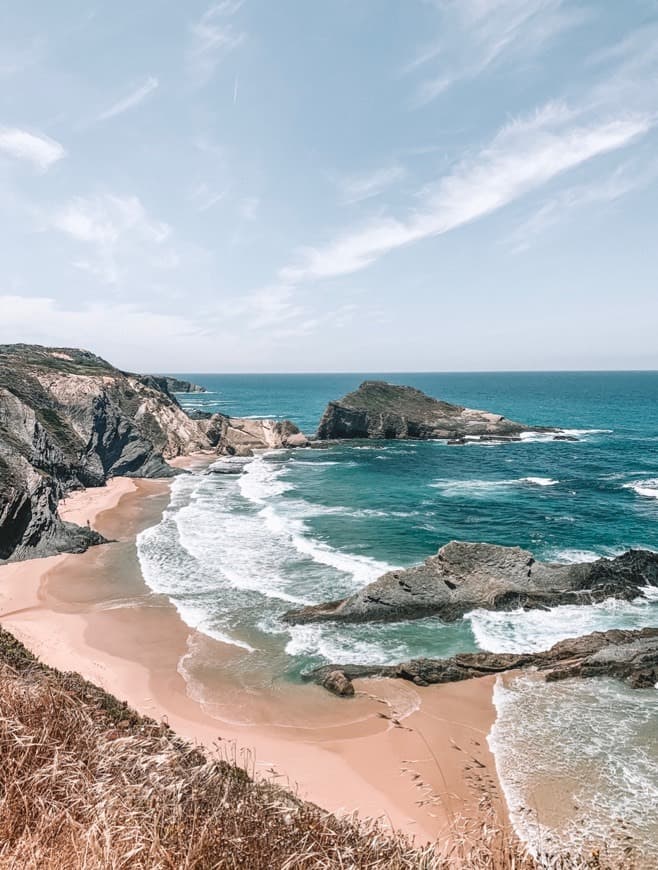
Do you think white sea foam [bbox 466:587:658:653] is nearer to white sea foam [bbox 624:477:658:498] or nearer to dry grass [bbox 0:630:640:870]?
dry grass [bbox 0:630:640:870]

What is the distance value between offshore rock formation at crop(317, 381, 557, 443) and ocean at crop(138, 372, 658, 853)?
48.8 feet

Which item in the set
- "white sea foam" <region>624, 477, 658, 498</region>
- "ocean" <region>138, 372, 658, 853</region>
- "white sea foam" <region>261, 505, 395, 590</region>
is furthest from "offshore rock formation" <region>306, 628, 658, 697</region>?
"white sea foam" <region>624, 477, 658, 498</region>

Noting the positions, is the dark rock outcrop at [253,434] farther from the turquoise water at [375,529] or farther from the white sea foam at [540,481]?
the white sea foam at [540,481]

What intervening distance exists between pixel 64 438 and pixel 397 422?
5464 centimetres

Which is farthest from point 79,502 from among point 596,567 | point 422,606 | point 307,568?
point 596,567

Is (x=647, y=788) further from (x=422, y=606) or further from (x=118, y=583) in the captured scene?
(x=118, y=583)

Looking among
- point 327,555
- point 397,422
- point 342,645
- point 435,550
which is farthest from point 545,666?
point 397,422

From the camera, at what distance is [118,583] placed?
96.9 ft

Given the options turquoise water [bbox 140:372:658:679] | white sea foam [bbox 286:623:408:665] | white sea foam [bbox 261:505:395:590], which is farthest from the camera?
white sea foam [bbox 261:505:395:590]

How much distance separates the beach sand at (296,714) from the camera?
1417 cm

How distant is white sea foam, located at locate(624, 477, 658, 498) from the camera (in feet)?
156

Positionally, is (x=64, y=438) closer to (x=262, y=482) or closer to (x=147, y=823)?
(x=262, y=482)

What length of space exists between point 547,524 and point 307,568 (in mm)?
20330

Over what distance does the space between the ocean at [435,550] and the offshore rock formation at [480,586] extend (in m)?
0.70
